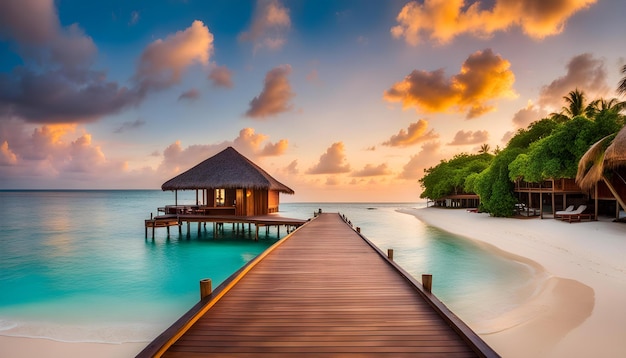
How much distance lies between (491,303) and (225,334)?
6.93 meters

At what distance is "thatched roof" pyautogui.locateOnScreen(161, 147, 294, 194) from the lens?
18.7 metres

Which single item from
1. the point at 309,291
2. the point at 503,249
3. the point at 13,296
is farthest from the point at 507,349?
the point at 13,296

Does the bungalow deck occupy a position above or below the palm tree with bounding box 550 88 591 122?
below

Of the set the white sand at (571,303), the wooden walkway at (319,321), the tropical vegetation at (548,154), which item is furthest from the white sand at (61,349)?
the tropical vegetation at (548,154)

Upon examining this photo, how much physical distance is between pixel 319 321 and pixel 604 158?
15.2m

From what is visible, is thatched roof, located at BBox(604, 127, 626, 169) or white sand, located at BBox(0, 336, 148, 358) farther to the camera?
thatched roof, located at BBox(604, 127, 626, 169)

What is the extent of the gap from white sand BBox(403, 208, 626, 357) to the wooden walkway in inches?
93.3

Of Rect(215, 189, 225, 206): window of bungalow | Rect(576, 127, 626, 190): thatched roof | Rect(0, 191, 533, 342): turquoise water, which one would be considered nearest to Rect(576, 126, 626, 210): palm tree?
Rect(576, 127, 626, 190): thatched roof

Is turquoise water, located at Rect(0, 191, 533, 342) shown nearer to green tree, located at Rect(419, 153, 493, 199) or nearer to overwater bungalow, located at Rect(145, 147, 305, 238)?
overwater bungalow, located at Rect(145, 147, 305, 238)

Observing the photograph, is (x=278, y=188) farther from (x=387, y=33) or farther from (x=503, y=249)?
(x=503, y=249)

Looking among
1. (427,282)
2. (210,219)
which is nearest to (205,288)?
(427,282)

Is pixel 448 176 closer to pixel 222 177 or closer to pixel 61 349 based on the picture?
pixel 222 177

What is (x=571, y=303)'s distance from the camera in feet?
23.3

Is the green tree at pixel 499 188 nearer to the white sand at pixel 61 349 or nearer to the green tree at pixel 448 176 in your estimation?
the green tree at pixel 448 176
